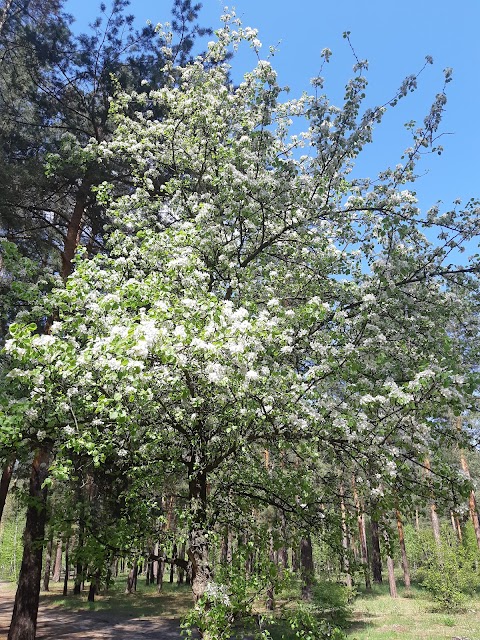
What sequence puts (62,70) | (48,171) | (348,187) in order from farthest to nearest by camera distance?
(62,70), (48,171), (348,187)

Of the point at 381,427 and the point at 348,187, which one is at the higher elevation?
the point at 348,187

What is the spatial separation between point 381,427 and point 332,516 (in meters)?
2.48

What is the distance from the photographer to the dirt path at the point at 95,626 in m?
18.9

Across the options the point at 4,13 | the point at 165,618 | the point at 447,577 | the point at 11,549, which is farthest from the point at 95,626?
the point at 11,549

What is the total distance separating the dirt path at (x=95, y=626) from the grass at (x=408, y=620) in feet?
26.1

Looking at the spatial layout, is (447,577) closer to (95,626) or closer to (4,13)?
(95,626)

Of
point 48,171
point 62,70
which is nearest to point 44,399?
point 48,171

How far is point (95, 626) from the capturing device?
2172 cm

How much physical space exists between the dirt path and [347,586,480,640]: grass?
7967 mm

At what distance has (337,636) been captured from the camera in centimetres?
636

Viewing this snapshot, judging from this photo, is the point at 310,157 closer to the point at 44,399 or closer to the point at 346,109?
the point at 346,109

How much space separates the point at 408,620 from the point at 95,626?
14160mm

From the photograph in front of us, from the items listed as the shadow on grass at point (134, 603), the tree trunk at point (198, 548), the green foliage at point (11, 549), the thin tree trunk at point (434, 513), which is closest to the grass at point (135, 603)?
the shadow on grass at point (134, 603)

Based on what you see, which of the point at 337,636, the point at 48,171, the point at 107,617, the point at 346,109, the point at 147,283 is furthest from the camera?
the point at 107,617
